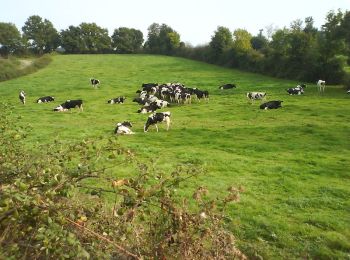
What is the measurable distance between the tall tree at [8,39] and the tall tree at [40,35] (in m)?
5.44

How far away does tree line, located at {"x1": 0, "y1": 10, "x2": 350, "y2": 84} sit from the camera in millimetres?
43969

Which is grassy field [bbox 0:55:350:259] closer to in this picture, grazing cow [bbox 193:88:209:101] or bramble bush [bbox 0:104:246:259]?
bramble bush [bbox 0:104:246:259]

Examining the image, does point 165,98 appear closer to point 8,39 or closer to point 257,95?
point 257,95

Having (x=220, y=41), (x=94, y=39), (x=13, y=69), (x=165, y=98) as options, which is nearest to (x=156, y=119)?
(x=165, y=98)

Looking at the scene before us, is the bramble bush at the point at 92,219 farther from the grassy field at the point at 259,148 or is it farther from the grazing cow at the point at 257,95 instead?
the grazing cow at the point at 257,95

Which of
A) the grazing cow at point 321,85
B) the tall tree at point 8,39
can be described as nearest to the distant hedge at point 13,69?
the tall tree at point 8,39

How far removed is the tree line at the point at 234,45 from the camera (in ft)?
144

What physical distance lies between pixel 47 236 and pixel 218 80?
44.0 m

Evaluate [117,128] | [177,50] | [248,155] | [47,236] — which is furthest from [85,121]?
[177,50]

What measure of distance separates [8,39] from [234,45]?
57.5 metres

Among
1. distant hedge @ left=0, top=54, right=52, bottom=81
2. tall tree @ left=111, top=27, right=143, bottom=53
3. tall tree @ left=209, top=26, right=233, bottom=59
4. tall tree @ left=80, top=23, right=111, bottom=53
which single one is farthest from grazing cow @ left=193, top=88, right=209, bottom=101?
tall tree @ left=80, top=23, right=111, bottom=53

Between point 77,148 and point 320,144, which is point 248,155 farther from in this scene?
point 77,148

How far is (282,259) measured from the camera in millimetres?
8461

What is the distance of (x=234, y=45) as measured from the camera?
6425 centimetres
